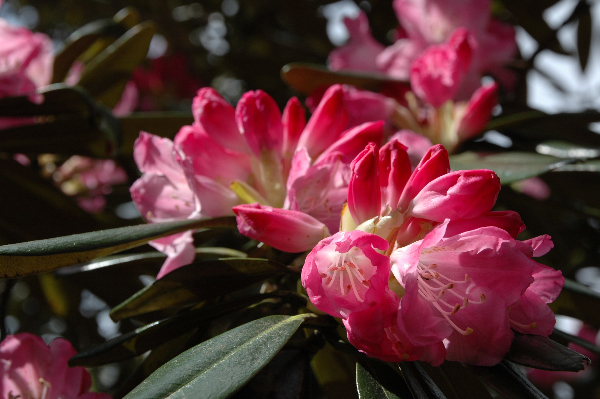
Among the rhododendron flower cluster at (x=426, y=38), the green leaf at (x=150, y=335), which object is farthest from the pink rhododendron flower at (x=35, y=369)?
the rhododendron flower cluster at (x=426, y=38)

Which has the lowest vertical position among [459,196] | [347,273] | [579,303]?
[579,303]

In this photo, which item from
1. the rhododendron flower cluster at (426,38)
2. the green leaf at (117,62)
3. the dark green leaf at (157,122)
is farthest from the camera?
the rhododendron flower cluster at (426,38)

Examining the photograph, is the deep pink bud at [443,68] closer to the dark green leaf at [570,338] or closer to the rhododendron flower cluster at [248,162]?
the rhododendron flower cluster at [248,162]

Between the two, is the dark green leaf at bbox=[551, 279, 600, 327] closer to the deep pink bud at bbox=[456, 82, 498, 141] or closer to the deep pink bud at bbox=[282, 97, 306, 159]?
the deep pink bud at bbox=[456, 82, 498, 141]

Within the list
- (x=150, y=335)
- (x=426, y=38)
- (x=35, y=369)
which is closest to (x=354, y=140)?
(x=150, y=335)

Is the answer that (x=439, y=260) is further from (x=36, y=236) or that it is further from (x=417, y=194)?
(x=36, y=236)

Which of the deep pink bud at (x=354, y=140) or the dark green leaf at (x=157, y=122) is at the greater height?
the deep pink bud at (x=354, y=140)

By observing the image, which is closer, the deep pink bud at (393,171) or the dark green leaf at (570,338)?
the deep pink bud at (393,171)

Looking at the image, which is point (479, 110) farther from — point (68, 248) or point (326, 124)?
point (68, 248)
